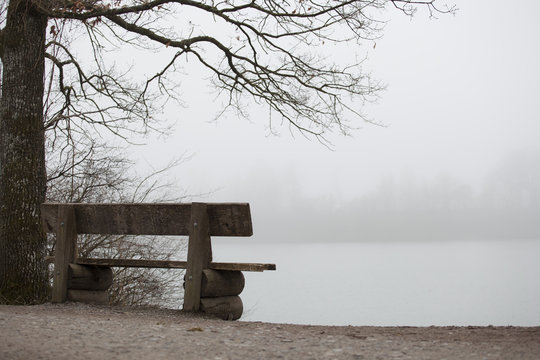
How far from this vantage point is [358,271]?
37500 mm

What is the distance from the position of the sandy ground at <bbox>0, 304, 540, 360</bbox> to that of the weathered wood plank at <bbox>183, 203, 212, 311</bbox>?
1.11ft

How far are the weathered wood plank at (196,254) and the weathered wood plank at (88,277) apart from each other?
170 centimetres

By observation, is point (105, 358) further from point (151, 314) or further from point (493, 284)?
point (493, 284)

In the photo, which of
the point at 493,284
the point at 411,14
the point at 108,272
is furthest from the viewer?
the point at 493,284

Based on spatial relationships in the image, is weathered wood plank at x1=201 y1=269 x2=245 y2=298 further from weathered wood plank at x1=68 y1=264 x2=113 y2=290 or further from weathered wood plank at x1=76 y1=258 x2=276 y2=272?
weathered wood plank at x1=68 y1=264 x2=113 y2=290

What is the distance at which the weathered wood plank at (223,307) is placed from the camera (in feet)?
22.3

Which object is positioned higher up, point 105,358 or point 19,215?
point 19,215

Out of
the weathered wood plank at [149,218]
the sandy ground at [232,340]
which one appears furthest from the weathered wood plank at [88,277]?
the sandy ground at [232,340]

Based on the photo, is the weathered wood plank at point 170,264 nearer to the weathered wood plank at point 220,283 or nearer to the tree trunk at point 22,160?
the weathered wood plank at point 220,283

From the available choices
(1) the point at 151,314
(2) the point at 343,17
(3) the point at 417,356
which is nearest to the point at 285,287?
(2) the point at 343,17

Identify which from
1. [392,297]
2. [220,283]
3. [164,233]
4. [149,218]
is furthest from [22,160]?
[392,297]

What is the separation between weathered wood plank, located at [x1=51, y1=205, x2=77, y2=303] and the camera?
25.0ft

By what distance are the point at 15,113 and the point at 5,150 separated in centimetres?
53

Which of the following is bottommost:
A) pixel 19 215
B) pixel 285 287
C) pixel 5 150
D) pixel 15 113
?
pixel 285 287
